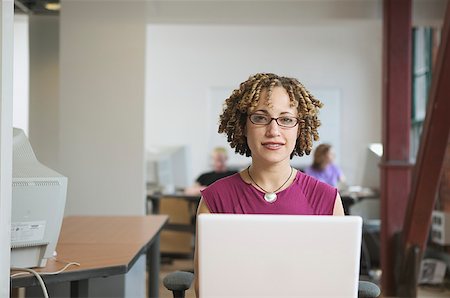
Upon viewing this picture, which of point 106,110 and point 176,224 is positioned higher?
point 106,110

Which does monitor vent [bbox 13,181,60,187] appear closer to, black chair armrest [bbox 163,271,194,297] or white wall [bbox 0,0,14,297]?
white wall [bbox 0,0,14,297]

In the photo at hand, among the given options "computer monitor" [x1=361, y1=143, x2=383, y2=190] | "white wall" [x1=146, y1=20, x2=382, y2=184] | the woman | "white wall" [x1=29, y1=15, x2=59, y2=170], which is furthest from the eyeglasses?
"white wall" [x1=146, y1=20, x2=382, y2=184]

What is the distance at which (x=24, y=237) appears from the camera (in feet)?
8.10

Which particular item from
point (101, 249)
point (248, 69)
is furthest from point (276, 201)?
point (248, 69)

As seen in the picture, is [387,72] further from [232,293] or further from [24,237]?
[232,293]

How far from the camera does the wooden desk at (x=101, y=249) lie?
2.51 meters

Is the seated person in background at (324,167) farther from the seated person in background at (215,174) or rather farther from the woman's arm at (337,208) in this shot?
the woman's arm at (337,208)

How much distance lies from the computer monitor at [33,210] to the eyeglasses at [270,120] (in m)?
0.94

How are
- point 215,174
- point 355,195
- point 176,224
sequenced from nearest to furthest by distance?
point 355,195 → point 215,174 → point 176,224

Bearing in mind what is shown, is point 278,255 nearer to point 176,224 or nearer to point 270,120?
point 270,120

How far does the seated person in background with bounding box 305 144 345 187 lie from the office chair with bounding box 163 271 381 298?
15.6ft

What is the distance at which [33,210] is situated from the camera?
248 centimetres

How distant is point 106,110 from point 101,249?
10.7 feet

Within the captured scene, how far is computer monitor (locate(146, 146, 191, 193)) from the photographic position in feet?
24.5
